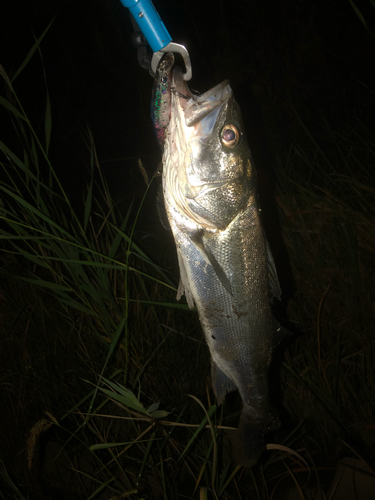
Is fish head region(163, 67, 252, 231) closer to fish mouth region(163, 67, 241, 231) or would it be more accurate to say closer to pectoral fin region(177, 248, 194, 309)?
fish mouth region(163, 67, 241, 231)

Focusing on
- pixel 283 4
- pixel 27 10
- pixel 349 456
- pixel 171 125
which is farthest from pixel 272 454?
pixel 27 10

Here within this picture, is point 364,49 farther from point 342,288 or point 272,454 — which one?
point 272,454

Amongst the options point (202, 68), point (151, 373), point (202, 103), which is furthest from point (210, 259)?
point (202, 68)

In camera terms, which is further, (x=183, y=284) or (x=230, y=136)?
(x=183, y=284)

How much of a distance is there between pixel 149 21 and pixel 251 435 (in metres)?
1.87

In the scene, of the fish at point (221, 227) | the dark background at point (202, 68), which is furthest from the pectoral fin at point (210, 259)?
the dark background at point (202, 68)

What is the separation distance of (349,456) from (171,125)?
96.0 inches

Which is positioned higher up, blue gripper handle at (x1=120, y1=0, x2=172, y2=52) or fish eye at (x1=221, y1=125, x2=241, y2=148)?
blue gripper handle at (x1=120, y1=0, x2=172, y2=52)

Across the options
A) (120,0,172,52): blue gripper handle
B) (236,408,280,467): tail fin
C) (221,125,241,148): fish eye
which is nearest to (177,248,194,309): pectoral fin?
(221,125,241,148): fish eye

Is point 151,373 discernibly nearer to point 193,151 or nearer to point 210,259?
point 210,259

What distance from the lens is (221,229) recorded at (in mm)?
1385

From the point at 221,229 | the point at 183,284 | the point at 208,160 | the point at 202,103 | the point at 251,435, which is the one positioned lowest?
the point at 251,435

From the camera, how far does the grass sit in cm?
190

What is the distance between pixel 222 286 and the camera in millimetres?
1391
